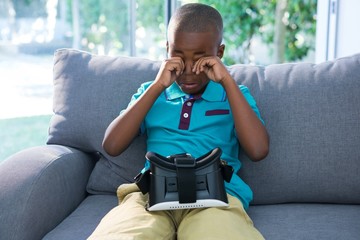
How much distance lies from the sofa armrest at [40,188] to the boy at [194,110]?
18 cm

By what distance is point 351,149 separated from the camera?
180 cm

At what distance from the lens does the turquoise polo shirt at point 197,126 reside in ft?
5.62

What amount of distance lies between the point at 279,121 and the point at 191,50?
0.37 metres

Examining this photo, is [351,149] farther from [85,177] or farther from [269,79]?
[85,177]

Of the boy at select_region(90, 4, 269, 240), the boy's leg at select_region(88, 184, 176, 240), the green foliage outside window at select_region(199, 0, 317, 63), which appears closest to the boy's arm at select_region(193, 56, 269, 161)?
the boy at select_region(90, 4, 269, 240)

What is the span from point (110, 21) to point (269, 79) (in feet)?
6.84

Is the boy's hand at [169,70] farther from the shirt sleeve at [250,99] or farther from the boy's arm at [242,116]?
the shirt sleeve at [250,99]

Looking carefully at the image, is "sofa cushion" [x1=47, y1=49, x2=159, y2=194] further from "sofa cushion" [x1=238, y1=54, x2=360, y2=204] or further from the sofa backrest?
"sofa cushion" [x1=238, y1=54, x2=360, y2=204]

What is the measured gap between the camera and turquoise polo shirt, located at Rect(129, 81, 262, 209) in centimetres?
171

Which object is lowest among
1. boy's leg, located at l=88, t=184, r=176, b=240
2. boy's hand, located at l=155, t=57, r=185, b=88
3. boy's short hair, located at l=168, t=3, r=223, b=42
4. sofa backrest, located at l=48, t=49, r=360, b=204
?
boy's leg, located at l=88, t=184, r=176, b=240

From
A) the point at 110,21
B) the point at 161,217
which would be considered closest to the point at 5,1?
the point at 110,21

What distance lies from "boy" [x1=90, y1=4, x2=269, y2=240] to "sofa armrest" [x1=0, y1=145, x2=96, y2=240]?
7.1 inches

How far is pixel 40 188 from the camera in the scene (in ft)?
Result: 5.50

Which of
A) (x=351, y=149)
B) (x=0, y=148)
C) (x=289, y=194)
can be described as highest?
(x=351, y=149)
